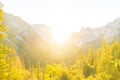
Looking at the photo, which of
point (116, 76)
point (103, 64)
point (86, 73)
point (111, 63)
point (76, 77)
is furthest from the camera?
point (86, 73)

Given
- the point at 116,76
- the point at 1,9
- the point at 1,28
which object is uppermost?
the point at 1,9

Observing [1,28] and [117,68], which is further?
[117,68]

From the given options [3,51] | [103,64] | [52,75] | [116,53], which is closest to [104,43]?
[116,53]

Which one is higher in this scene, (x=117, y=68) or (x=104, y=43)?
(x=104, y=43)

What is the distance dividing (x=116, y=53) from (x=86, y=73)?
13480mm

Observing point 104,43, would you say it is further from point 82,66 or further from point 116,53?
point 82,66

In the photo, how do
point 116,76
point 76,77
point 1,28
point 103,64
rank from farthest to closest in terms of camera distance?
point 76,77 < point 103,64 < point 116,76 < point 1,28

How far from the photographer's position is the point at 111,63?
73.8 metres

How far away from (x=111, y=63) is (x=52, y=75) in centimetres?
2155

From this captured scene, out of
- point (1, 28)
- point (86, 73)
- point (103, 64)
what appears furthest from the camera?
point (86, 73)

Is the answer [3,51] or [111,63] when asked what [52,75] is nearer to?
[111,63]

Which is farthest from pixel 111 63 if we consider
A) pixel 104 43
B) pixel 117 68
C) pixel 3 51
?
pixel 3 51

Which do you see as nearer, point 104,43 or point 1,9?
point 1,9

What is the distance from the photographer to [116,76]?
222ft
